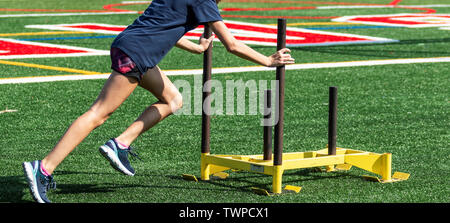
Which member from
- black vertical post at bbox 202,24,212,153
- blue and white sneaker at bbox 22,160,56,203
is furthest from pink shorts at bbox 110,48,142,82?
black vertical post at bbox 202,24,212,153

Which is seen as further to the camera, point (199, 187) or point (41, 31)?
point (41, 31)

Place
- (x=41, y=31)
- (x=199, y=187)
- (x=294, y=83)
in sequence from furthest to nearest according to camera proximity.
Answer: (x=41, y=31) → (x=294, y=83) → (x=199, y=187)

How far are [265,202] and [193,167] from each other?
1314 millimetres

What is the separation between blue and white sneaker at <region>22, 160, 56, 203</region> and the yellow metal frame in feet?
4.52

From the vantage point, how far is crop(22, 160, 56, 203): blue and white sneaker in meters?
5.60

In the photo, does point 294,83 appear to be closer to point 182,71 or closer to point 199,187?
point 182,71

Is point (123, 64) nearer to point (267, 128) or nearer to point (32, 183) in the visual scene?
point (32, 183)

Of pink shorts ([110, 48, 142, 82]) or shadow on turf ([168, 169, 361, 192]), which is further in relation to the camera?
shadow on turf ([168, 169, 361, 192])

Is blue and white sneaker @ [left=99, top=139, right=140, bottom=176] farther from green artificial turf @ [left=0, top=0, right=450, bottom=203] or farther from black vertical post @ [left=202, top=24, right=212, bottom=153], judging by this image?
black vertical post @ [left=202, top=24, right=212, bottom=153]

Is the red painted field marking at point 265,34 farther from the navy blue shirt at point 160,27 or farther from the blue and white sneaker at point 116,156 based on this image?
the navy blue shirt at point 160,27

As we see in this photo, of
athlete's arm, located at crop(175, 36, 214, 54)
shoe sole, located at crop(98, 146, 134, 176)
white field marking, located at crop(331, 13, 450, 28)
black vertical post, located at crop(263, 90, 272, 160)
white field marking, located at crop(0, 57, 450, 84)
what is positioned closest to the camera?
shoe sole, located at crop(98, 146, 134, 176)

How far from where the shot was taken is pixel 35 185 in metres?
5.62
